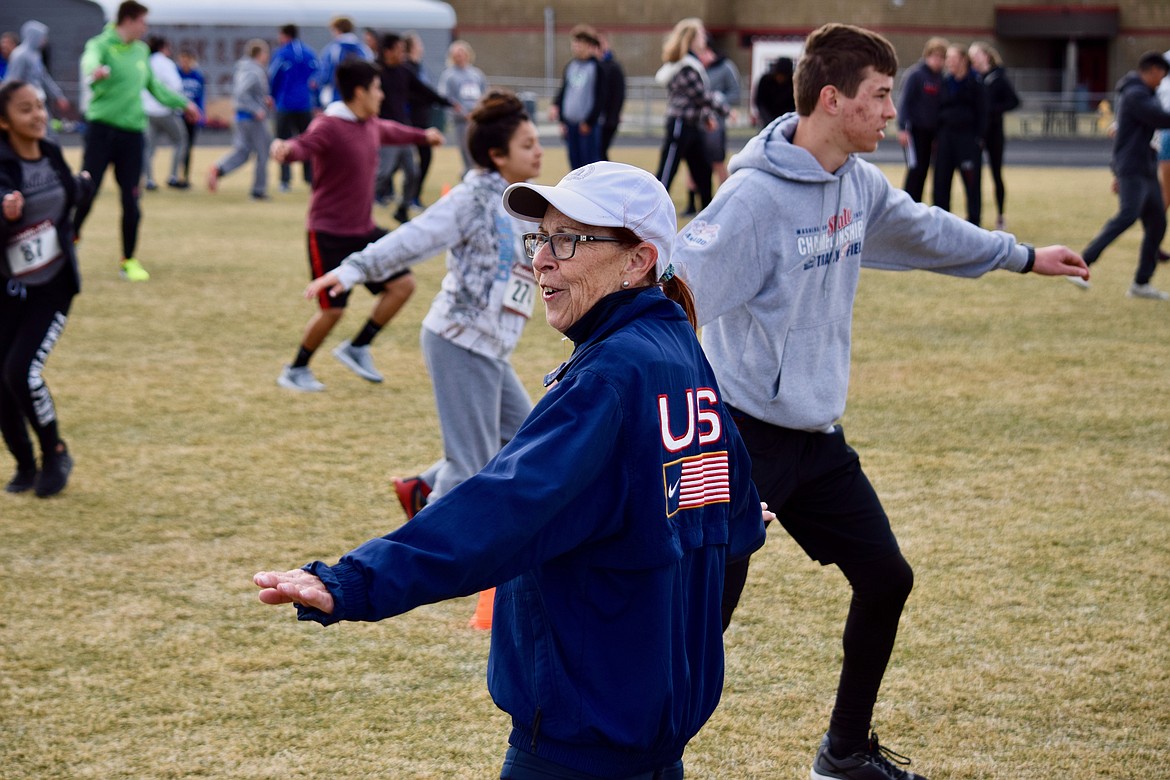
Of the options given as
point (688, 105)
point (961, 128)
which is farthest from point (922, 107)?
point (688, 105)

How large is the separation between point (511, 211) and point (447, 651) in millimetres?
2651

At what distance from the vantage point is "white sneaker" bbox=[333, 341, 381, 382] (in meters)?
9.21

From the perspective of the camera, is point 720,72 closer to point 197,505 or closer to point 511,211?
point 197,505

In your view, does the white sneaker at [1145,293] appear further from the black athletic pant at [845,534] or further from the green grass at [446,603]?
the black athletic pant at [845,534]

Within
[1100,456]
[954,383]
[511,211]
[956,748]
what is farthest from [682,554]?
[954,383]

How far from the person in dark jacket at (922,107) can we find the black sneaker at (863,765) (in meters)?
12.5

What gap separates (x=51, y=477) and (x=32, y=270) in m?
1.06

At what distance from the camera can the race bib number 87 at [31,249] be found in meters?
6.41

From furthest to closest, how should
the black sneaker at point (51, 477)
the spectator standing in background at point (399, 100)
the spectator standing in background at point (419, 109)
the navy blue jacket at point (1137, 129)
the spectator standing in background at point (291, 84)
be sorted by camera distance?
the spectator standing in background at point (291, 84)
the spectator standing in background at point (419, 109)
the spectator standing in background at point (399, 100)
the navy blue jacket at point (1137, 129)
the black sneaker at point (51, 477)

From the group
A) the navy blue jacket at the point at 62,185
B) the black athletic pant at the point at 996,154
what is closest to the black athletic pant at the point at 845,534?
the navy blue jacket at the point at 62,185

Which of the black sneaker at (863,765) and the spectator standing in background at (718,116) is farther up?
the spectator standing in background at (718,116)

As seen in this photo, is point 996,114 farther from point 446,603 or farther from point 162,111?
point 446,603

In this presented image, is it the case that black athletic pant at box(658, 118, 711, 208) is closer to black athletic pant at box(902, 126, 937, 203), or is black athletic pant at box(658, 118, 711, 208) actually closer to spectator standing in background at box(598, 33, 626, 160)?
spectator standing in background at box(598, 33, 626, 160)

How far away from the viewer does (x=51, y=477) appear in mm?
Answer: 6781
